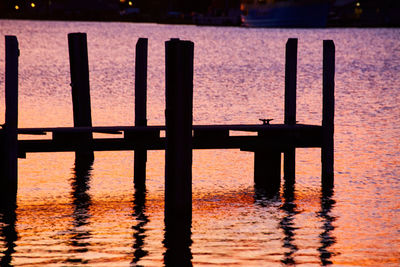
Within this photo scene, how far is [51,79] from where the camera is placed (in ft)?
188

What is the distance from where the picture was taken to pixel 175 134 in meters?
16.1

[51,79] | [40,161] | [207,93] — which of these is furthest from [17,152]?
[51,79]

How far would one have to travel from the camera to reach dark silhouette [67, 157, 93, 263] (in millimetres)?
16406

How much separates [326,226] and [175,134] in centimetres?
362

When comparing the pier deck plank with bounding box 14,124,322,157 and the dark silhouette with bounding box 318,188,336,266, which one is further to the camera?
the pier deck plank with bounding box 14,124,322,157

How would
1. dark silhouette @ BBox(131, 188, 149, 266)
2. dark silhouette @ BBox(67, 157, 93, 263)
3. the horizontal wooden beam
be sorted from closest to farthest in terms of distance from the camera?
dark silhouette @ BBox(131, 188, 149, 266)
dark silhouette @ BBox(67, 157, 93, 263)
the horizontal wooden beam

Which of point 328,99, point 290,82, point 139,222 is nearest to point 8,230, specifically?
point 139,222

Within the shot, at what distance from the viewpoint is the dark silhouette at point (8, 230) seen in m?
15.5

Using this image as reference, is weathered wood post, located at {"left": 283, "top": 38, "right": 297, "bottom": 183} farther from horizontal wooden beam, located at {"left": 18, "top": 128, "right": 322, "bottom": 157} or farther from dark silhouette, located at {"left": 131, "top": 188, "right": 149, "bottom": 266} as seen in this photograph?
dark silhouette, located at {"left": 131, "top": 188, "right": 149, "bottom": 266}

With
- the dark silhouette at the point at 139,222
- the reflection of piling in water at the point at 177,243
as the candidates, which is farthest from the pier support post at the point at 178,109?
the dark silhouette at the point at 139,222

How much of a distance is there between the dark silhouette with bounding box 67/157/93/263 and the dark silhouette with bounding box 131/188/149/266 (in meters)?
0.81

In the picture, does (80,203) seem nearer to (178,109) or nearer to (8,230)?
(8,230)

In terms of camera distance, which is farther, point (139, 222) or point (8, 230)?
point (139, 222)

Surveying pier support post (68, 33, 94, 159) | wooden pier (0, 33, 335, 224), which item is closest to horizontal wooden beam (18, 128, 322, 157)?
wooden pier (0, 33, 335, 224)
